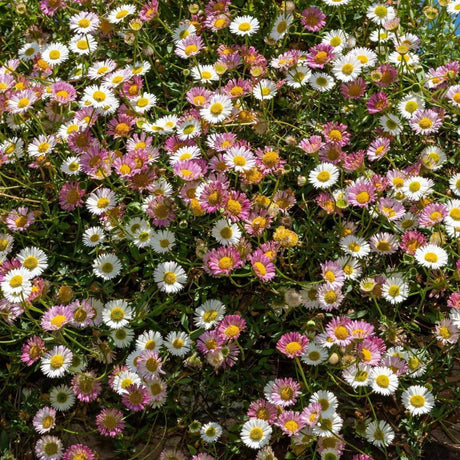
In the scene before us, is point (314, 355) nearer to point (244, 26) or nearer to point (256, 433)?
point (256, 433)

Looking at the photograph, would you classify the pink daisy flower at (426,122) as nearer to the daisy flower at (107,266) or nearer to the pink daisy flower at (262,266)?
the pink daisy flower at (262,266)

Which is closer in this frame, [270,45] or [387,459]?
[387,459]

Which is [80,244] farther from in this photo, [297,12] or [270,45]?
[297,12]

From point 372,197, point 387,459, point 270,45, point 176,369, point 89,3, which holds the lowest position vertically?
point 387,459

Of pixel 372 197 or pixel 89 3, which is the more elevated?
pixel 89 3

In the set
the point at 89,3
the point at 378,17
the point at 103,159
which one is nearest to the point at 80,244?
the point at 103,159

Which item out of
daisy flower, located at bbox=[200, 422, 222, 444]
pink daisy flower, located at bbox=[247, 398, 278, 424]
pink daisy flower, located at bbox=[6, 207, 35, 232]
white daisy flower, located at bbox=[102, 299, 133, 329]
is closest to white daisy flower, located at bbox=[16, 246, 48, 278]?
pink daisy flower, located at bbox=[6, 207, 35, 232]

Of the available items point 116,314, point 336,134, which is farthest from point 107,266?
point 336,134

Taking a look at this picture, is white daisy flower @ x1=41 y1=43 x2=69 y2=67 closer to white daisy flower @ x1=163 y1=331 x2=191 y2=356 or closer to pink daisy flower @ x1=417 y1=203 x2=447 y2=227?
white daisy flower @ x1=163 y1=331 x2=191 y2=356
